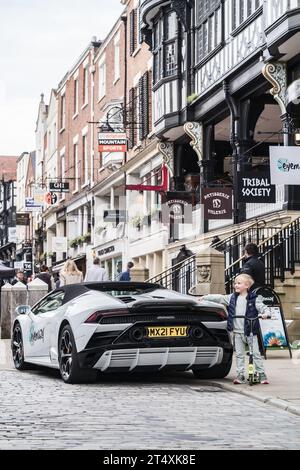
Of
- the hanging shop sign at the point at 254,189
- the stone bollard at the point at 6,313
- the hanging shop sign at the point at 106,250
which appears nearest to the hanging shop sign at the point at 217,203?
the hanging shop sign at the point at 254,189

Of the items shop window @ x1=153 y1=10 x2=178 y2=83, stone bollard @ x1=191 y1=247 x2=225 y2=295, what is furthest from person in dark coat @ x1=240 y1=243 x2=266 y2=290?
shop window @ x1=153 y1=10 x2=178 y2=83

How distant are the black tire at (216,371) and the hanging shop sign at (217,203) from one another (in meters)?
10.1

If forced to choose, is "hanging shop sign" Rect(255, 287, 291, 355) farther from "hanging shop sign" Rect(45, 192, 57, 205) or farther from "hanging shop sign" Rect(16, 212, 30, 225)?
"hanging shop sign" Rect(16, 212, 30, 225)

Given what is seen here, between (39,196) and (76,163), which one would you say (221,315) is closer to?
(76,163)

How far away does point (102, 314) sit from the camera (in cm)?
1077

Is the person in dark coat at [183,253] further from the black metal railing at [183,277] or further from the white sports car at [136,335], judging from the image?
the white sports car at [136,335]

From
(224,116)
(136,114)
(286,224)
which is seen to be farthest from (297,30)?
(136,114)

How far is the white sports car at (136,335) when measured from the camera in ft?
35.1

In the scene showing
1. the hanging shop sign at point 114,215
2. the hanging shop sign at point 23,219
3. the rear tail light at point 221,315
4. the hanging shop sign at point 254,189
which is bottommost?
the rear tail light at point 221,315

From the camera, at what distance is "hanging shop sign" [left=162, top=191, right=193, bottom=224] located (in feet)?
84.8

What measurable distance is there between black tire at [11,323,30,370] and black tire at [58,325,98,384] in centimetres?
178

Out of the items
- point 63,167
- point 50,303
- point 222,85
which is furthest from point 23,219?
point 50,303

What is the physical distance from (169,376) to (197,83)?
14181mm
